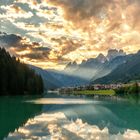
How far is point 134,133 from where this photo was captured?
36438 mm

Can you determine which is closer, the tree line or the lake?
the lake

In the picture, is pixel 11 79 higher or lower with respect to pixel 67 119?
higher

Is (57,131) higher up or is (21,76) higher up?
Answer: (21,76)

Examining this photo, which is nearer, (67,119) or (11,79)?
(67,119)

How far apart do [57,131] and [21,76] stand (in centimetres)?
14128

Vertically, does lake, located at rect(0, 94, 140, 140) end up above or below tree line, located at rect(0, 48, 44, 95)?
below

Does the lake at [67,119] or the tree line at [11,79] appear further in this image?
the tree line at [11,79]

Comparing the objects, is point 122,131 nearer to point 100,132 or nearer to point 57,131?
point 100,132

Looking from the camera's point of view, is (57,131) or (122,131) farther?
(122,131)

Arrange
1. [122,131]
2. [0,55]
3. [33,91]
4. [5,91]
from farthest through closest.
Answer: [33,91] → [0,55] → [5,91] → [122,131]

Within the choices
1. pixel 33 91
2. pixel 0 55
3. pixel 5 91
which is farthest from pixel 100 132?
pixel 33 91

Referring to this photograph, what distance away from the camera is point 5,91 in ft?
508

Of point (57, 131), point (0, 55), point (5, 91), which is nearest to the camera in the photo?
point (57, 131)

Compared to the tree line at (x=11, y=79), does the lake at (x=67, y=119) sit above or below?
below
